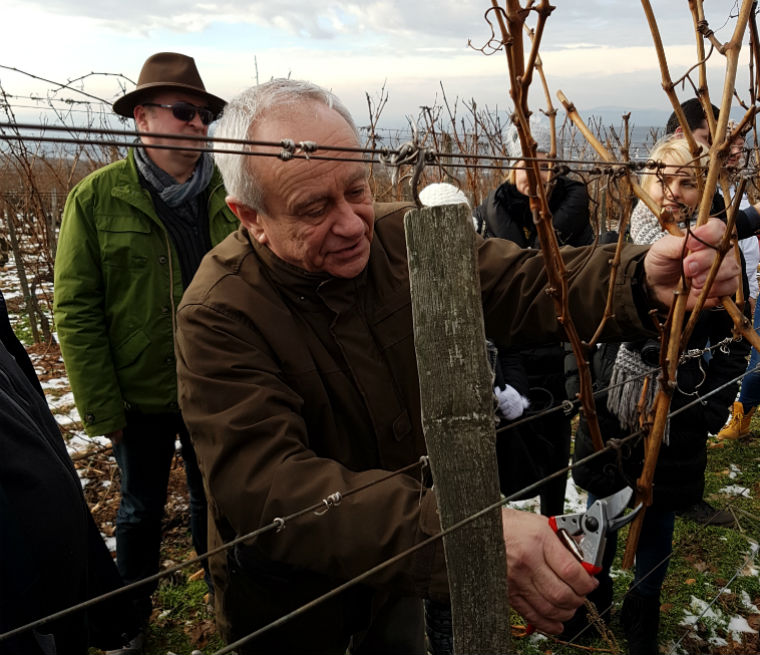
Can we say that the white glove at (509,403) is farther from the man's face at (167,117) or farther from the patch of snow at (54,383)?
the patch of snow at (54,383)

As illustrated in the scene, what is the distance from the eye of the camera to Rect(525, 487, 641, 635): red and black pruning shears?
1.07 m

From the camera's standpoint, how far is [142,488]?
2.55m

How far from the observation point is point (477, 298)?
98cm

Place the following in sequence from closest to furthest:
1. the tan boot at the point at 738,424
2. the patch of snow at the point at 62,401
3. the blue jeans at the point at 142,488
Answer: the blue jeans at the point at 142,488, the tan boot at the point at 738,424, the patch of snow at the point at 62,401

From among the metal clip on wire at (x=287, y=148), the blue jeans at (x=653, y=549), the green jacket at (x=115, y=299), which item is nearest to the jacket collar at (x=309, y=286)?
the metal clip on wire at (x=287, y=148)

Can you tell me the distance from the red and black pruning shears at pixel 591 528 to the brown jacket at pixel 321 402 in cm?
25

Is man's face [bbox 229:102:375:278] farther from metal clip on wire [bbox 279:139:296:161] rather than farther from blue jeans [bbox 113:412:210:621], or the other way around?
blue jeans [bbox 113:412:210:621]

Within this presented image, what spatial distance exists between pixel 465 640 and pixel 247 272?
0.98m

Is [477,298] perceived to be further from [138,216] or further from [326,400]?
[138,216]

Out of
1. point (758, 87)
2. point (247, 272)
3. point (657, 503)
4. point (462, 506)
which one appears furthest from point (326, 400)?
point (657, 503)

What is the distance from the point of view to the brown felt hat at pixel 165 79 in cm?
261

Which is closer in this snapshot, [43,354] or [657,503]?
[657,503]

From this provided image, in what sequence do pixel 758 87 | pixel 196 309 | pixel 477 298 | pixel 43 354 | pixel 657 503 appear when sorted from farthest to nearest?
pixel 43 354 → pixel 657 503 → pixel 196 309 → pixel 758 87 → pixel 477 298

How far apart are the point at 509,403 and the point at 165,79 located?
6.96 ft
